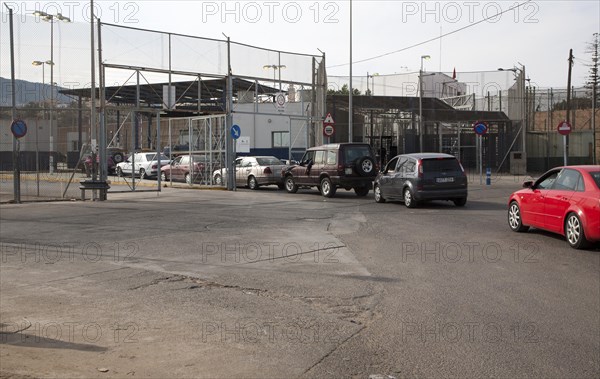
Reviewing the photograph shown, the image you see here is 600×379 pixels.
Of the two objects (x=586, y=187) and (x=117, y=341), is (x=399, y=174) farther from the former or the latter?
(x=117, y=341)

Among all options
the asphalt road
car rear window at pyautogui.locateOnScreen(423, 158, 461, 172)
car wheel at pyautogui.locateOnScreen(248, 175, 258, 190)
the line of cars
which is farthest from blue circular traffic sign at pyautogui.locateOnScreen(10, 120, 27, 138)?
car rear window at pyautogui.locateOnScreen(423, 158, 461, 172)

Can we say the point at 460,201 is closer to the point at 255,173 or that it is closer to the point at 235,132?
the point at 255,173

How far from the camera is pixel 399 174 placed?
60.0 ft

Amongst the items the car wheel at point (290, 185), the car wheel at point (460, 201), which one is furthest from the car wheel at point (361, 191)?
the car wheel at point (460, 201)

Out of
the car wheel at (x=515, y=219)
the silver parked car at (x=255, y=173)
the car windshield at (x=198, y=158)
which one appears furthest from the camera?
the car windshield at (x=198, y=158)

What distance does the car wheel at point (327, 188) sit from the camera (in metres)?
21.6

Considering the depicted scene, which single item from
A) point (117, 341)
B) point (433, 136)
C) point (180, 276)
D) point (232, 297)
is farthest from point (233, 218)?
point (433, 136)

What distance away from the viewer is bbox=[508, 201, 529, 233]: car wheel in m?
12.2

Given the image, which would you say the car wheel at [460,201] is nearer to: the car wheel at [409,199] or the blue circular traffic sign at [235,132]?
the car wheel at [409,199]

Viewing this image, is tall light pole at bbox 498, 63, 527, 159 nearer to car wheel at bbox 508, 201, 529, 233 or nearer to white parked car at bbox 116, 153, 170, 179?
white parked car at bbox 116, 153, 170, 179

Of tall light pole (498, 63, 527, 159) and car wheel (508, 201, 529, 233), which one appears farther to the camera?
tall light pole (498, 63, 527, 159)

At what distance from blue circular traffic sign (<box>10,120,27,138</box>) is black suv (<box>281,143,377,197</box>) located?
9960 millimetres

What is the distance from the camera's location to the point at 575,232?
10.1 metres

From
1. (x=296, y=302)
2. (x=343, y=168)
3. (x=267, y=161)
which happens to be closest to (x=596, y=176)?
(x=296, y=302)
